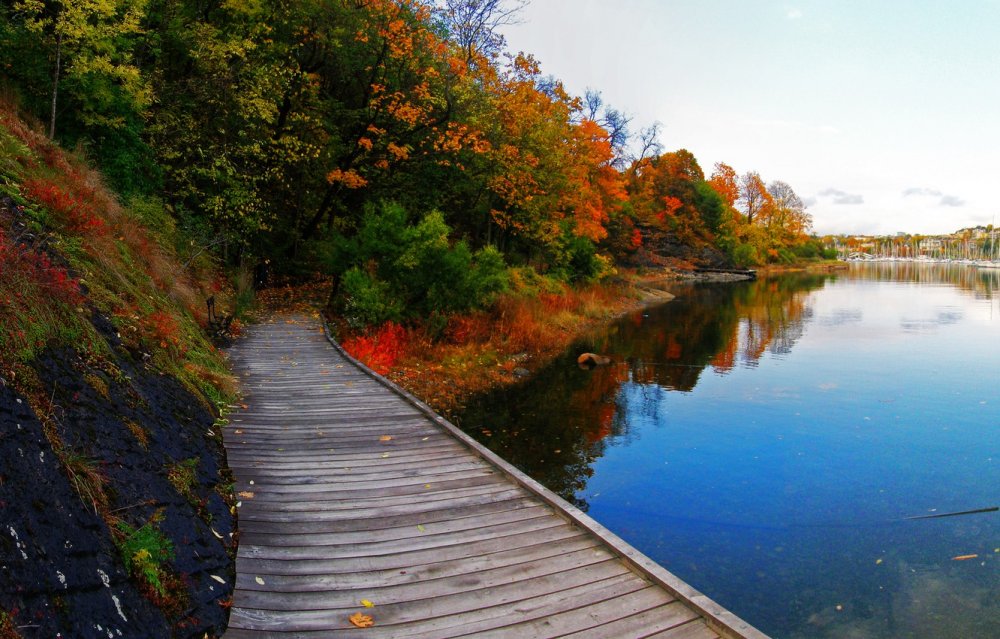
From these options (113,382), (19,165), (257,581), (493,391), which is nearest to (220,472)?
(113,382)

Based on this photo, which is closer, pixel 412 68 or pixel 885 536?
pixel 885 536

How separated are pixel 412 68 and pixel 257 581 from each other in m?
19.7

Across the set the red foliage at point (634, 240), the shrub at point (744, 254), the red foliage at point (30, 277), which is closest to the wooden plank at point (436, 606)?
the red foliage at point (30, 277)

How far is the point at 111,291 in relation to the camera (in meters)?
7.05

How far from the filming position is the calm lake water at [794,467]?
6828 millimetres

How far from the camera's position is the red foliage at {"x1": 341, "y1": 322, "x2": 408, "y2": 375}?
46.4 ft

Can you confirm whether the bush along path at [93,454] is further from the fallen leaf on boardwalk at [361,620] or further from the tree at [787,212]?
the tree at [787,212]

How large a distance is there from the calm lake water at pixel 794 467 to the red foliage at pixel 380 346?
260cm

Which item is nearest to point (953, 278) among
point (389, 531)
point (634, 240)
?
point (634, 240)

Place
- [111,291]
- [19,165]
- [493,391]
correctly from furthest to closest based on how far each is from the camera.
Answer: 1. [493,391]
2. [19,165]
3. [111,291]

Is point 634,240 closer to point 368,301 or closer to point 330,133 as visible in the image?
point 330,133

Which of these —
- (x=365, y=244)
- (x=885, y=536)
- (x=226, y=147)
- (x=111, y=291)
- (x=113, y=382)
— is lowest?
(x=885, y=536)

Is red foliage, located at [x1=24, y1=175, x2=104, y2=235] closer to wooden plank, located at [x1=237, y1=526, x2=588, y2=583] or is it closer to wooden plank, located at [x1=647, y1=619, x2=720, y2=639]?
wooden plank, located at [x1=237, y1=526, x2=588, y2=583]

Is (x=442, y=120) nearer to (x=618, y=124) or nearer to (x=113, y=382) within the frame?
(x=113, y=382)
